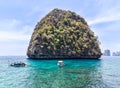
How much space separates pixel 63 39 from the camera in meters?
128

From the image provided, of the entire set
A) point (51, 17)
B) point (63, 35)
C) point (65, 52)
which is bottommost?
point (65, 52)

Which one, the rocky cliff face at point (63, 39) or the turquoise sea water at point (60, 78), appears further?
the rocky cliff face at point (63, 39)

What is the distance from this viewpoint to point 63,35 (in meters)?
130

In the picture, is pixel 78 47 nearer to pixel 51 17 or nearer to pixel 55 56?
pixel 55 56

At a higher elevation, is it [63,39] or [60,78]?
[63,39]

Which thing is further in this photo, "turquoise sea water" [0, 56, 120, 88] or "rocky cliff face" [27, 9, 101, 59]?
"rocky cliff face" [27, 9, 101, 59]

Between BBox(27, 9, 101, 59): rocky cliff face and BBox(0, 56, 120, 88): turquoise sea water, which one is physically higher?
BBox(27, 9, 101, 59): rocky cliff face

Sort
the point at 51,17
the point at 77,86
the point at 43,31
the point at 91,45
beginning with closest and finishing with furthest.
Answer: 1. the point at 77,86
2. the point at 43,31
3. the point at 91,45
4. the point at 51,17

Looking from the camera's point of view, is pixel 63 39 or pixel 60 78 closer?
pixel 60 78

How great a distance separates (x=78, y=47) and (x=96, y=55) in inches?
506

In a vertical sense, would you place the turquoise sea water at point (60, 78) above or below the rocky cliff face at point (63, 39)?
below

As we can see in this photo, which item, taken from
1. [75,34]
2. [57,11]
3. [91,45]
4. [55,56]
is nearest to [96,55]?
[91,45]

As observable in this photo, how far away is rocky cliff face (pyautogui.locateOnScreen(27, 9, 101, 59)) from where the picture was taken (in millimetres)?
120000

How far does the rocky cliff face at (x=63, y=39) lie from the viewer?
120m
